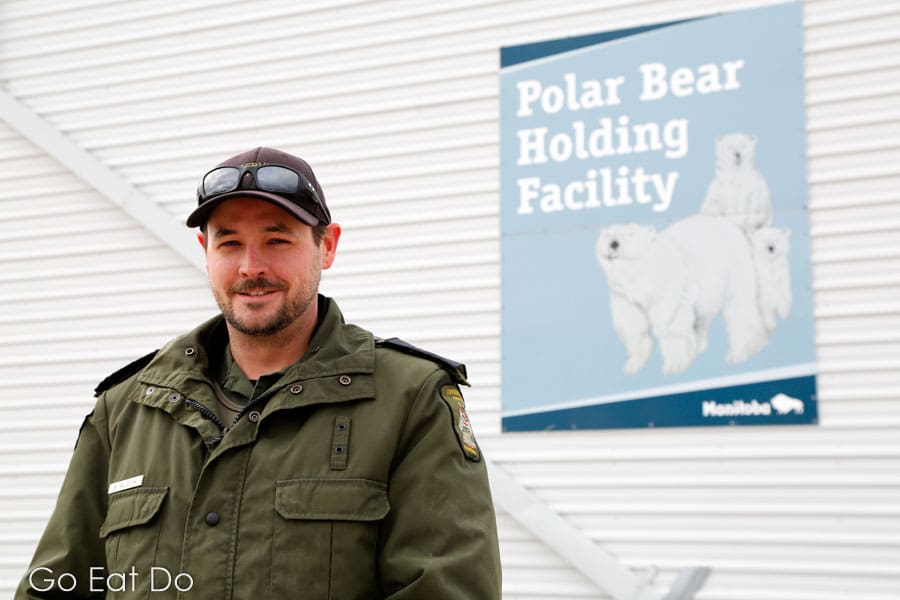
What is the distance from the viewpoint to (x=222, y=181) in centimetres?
182

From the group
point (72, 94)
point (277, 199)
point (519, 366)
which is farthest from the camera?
point (72, 94)

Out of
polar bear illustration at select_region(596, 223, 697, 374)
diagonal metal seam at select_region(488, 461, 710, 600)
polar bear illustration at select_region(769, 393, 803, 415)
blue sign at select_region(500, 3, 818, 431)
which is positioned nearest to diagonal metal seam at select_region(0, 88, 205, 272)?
blue sign at select_region(500, 3, 818, 431)

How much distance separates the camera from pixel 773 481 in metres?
4.24

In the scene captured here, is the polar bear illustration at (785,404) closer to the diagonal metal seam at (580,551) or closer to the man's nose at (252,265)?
the diagonal metal seam at (580,551)

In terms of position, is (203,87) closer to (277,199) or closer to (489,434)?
(489,434)

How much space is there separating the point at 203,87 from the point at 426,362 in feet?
14.4

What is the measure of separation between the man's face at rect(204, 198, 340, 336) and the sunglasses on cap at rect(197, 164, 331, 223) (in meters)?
0.04

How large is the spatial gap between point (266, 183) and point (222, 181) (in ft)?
0.29

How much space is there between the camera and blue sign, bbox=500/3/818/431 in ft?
14.3

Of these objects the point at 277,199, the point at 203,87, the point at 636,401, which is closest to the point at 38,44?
the point at 203,87

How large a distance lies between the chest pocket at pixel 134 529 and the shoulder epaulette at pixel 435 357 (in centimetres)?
48

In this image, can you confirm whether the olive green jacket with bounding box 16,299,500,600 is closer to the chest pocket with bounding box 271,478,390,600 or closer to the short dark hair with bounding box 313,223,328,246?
the chest pocket with bounding box 271,478,390,600

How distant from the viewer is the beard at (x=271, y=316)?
1.83 metres

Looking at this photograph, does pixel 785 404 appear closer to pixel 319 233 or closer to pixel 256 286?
pixel 319 233
